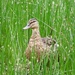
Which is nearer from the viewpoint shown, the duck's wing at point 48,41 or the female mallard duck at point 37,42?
the female mallard duck at point 37,42

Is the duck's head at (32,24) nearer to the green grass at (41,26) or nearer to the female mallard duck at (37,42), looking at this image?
the female mallard duck at (37,42)

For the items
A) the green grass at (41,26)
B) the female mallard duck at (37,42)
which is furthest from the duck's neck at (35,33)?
the green grass at (41,26)

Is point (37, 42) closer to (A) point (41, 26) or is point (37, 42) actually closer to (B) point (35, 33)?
(B) point (35, 33)

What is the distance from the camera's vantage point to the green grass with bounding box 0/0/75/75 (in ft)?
13.3

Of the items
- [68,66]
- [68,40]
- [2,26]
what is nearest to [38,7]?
[2,26]

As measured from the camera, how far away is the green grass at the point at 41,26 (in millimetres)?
4059

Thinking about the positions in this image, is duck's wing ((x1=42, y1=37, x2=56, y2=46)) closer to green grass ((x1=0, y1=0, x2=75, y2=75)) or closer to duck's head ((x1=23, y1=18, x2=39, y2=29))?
green grass ((x1=0, y1=0, x2=75, y2=75))

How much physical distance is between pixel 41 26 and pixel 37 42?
0.53 m

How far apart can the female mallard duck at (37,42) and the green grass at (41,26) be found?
0.32 feet

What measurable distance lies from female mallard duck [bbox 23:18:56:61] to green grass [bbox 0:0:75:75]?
97mm

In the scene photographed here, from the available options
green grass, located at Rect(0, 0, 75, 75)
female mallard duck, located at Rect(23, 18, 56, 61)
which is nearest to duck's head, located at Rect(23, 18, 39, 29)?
female mallard duck, located at Rect(23, 18, 56, 61)

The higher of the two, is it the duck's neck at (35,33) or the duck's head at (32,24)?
the duck's head at (32,24)

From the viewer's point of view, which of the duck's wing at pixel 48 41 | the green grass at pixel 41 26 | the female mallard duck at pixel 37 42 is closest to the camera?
the green grass at pixel 41 26

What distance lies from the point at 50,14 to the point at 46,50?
42.8 inches
